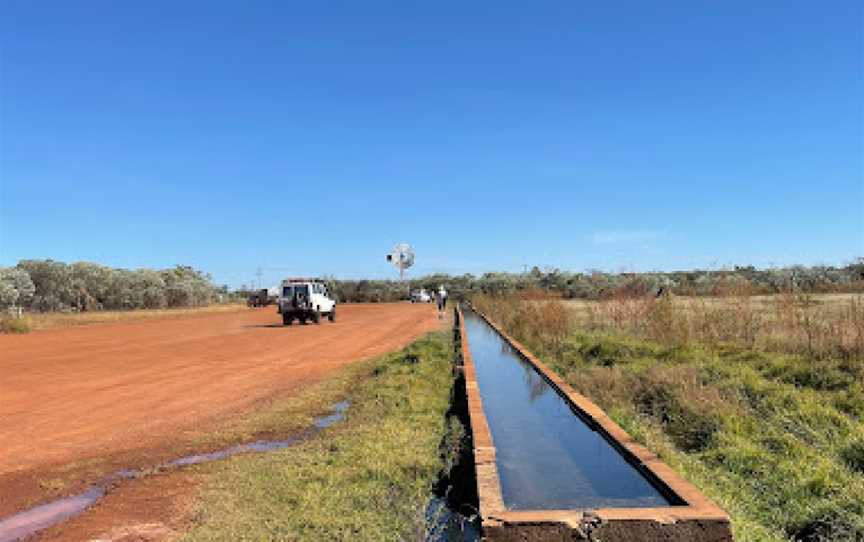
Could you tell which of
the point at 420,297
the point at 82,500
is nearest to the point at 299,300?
the point at 82,500

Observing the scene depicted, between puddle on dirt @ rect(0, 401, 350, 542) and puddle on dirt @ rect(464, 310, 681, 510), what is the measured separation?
96.1 inches

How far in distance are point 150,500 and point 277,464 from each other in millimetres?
1127

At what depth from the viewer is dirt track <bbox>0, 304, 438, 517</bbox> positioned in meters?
7.46

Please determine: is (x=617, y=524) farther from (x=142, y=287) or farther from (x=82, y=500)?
(x=142, y=287)

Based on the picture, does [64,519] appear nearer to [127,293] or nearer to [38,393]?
[38,393]

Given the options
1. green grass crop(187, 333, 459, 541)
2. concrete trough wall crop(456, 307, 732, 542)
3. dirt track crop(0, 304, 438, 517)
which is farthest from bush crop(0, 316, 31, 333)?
concrete trough wall crop(456, 307, 732, 542)

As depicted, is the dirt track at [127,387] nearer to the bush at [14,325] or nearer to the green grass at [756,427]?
the green grass at [756,427]

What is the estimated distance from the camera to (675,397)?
8070mm

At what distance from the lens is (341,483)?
18.2 ft

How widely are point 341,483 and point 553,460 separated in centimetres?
193

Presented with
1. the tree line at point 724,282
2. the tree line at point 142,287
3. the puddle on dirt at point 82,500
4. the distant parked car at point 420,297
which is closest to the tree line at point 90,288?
the tree line at point 142,287

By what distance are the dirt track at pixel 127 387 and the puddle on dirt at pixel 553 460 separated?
375 cm

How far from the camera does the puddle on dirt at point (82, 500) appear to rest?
5027 mm

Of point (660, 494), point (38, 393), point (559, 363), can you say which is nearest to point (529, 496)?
point (660, 494)
